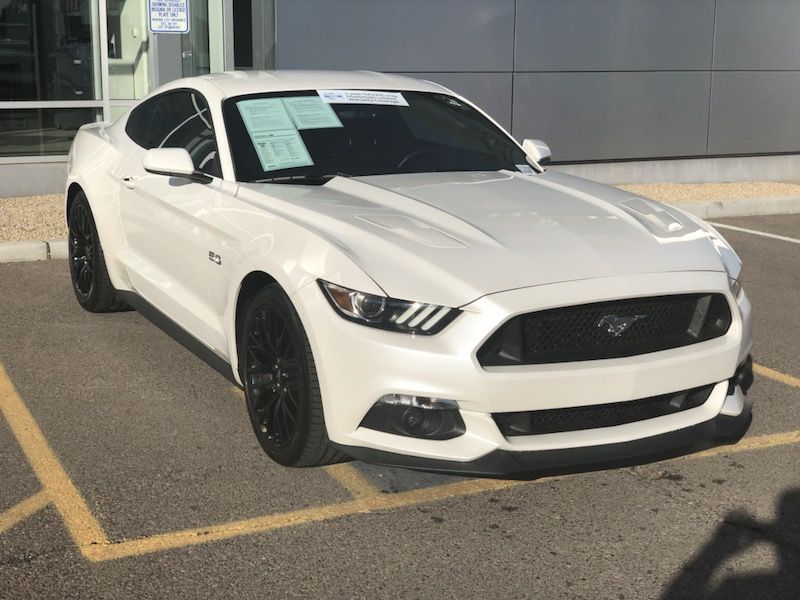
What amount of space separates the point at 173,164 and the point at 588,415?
2.34 meters

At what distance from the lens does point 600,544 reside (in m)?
3.87

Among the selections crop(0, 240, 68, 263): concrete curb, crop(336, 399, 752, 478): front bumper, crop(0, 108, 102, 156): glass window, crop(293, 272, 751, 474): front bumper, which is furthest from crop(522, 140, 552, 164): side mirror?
crop(0, 108, 102, 156): glass window

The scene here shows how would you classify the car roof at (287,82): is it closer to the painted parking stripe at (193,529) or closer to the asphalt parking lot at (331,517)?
the asphalt parking lot at (331,517)

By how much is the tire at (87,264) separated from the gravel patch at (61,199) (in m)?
2.08

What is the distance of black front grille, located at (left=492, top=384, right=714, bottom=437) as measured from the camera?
385 centimetres

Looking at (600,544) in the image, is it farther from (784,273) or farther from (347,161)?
(784,273)

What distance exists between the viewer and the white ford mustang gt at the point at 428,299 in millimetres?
3791

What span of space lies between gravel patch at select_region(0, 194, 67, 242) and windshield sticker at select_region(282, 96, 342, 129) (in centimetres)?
416

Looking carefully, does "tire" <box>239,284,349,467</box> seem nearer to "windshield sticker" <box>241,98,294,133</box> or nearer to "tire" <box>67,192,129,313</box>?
"windshield sticker" <box>241,98,294,133</box>

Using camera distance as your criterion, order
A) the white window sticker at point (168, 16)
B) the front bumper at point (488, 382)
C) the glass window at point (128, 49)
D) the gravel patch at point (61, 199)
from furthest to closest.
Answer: the glass window at point (128, 49), the white window sticker at point (168, 16), the gravel patch at point (61, 199), the front bumper at point (488, 382)

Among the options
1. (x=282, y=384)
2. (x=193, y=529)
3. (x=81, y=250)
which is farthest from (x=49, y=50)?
(x=193, y=529)

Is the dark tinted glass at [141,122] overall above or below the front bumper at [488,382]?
above

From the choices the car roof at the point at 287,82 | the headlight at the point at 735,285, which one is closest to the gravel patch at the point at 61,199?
the car roof at the point at 287,82

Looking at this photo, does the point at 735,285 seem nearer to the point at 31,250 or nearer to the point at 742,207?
the point at 31,250
